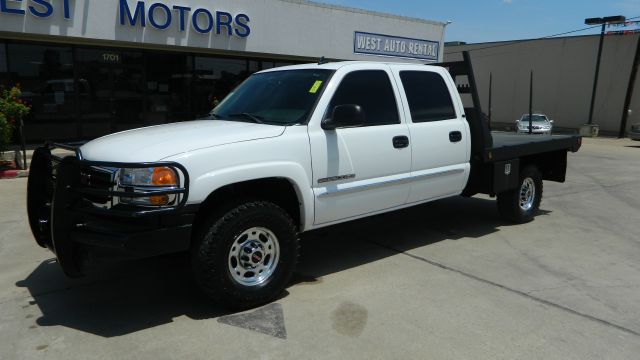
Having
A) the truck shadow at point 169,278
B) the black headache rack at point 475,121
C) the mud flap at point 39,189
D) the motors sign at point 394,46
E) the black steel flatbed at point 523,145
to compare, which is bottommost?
the truck shadow at point 169,278

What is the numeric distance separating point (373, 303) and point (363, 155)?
1321 millimetres

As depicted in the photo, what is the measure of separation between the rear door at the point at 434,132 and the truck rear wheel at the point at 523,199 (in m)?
1.20

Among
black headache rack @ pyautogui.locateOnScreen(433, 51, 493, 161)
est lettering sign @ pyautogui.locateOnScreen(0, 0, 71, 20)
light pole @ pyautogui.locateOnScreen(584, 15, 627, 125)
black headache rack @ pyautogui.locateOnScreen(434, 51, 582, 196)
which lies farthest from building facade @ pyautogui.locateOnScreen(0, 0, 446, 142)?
light pole @ pyautogui.locateOnScreen(584, 15, 627, 125)

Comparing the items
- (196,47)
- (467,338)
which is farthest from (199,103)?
(467,338)

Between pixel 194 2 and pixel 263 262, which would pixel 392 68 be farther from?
pixel 194 2

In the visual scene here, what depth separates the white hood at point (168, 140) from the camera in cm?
366

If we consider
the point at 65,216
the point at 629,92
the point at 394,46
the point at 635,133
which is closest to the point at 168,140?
the point at 65,216

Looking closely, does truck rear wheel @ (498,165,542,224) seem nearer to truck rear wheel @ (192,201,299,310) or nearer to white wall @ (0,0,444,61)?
truck rear wheel @ (192,201,299,310)

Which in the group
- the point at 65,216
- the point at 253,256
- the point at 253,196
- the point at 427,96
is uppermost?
the point at 427,96

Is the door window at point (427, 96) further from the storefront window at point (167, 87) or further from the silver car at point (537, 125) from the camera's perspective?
the silver car at point (537, 125)

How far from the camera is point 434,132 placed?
5.40 metres

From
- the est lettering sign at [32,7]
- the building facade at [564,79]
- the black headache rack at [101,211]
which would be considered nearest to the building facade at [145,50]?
the est lettering sign at [32,7]

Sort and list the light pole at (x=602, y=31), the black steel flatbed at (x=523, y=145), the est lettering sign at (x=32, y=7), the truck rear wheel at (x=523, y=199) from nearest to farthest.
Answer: the black steel flatbed at (x=523, y=145) → the truck rear wheel at (x=523, y=199) → the est lettering sign at (x=32, y=7) → the light pole at (x=602, y=31)

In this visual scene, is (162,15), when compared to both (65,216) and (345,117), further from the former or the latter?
(65,216)
